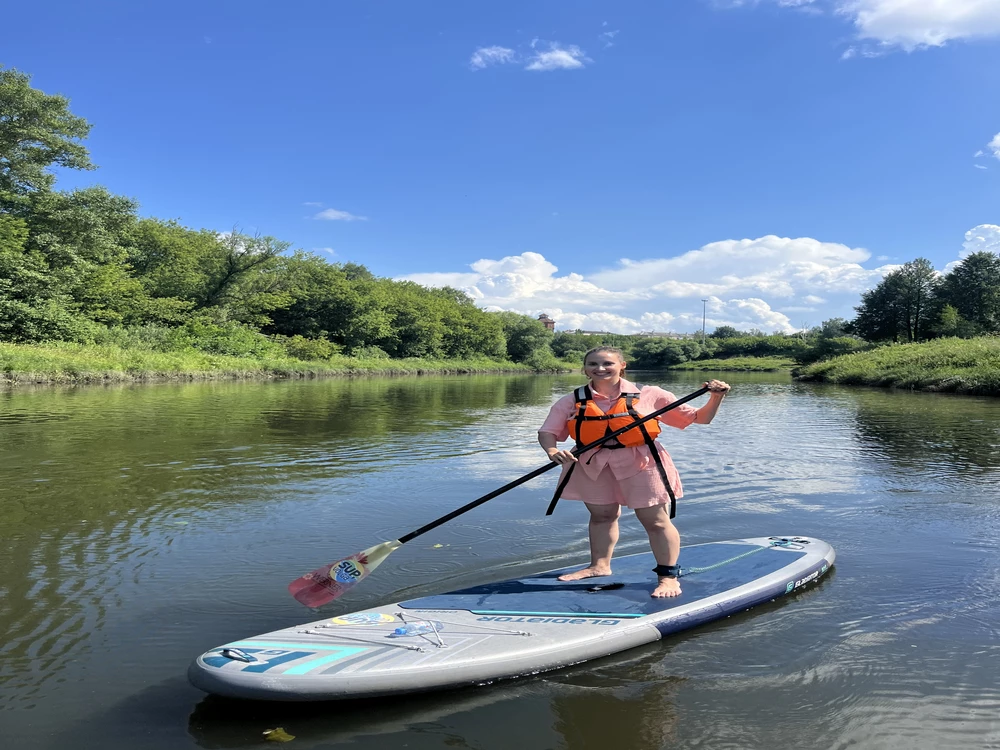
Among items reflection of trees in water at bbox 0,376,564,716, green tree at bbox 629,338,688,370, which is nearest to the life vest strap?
reflection of trees in water at bbox 0,376,564,716

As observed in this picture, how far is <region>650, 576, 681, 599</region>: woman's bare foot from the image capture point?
381 cm

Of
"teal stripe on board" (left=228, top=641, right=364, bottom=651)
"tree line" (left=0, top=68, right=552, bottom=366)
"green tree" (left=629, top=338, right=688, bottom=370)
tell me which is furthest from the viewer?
"green tree" (left=629, top=338, right=688, bottom=370)

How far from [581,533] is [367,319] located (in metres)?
52.1

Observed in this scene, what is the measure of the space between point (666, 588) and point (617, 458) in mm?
815

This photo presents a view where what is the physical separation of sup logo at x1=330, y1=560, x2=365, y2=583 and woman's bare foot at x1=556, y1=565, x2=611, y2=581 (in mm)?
1227

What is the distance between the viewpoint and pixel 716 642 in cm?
359

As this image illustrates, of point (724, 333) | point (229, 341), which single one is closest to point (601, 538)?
point (229, 341)

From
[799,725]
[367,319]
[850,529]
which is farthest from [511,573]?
[367,319]

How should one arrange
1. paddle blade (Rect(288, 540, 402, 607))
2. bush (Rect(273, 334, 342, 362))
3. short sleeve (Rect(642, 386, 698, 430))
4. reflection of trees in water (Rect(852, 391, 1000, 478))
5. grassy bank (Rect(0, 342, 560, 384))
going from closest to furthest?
paddle blade (Rect(288, 540, 402, 607))
short sleeve (Rect(642, 386, 698, 430))
reflection of trees in water (Rect(852, 391, 1000, 478))
grassy bank (Rect(0, 342, 560, 384))
bush (Rect(273, 334, 342, 362))

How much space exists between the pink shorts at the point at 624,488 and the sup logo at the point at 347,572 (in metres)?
1.34

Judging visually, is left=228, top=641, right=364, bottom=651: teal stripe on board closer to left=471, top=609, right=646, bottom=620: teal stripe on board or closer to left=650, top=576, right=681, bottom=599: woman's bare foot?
left=471, top=609, right=646, bottom=620: teal stripe on board

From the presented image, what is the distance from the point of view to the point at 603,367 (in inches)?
156

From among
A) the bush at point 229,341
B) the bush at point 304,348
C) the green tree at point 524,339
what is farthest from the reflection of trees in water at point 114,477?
the green tree at point 524,339

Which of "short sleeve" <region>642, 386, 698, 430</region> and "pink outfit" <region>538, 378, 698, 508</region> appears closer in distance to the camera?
"pink outfit" <region>538, 378, 698, 508</region>
